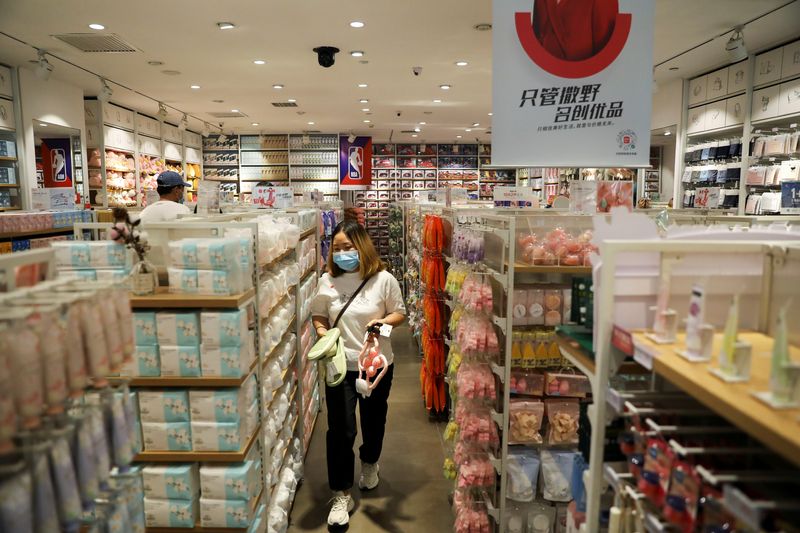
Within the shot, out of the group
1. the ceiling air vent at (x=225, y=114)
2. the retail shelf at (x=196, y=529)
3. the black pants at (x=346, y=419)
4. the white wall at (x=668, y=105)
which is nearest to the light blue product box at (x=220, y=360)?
the retail shelf at (x=196, y=529)

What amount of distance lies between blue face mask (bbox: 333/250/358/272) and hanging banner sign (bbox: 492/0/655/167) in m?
1.22

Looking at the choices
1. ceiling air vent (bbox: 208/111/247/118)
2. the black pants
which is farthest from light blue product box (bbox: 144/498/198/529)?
ceiling air vent (bbox: 208/111/247/118)

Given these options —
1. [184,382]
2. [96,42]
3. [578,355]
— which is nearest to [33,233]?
[96,42]

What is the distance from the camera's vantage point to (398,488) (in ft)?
12.5

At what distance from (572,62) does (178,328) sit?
2.12m

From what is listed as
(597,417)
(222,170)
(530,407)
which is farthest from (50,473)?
(222,170)

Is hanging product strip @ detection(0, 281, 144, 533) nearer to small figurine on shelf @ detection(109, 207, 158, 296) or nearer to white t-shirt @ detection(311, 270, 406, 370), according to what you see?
small figurine on shelf @ detection(109, 207, 158, 296)

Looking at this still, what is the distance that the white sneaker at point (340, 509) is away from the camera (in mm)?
3273

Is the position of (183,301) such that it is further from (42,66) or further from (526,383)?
(42,66)

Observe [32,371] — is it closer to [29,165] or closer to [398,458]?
[398,458]

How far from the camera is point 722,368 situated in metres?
1.14

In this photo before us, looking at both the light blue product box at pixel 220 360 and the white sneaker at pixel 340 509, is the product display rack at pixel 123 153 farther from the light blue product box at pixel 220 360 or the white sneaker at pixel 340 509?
the light blue product box at pixel 220 360

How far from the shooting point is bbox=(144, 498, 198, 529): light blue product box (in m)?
2.24

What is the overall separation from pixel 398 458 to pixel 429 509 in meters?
0.73
